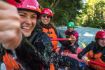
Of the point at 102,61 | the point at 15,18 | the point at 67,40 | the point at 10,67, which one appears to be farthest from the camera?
the point at 67,40

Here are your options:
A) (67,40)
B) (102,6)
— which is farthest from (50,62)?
(102,6)

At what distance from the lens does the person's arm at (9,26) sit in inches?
23.4

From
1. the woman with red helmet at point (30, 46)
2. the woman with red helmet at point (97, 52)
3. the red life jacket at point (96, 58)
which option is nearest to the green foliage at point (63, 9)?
the woman with red helmet at point (97, 52)

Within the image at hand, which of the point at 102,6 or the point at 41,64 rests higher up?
the point at 41,64

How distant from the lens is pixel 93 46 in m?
5.77

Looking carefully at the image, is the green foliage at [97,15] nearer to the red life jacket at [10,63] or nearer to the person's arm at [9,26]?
the red life jacket at [10,63]

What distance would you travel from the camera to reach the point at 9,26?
60 cm

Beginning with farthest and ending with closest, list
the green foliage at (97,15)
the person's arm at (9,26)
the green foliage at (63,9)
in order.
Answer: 1. the green foliage at (97,15)
2. the green foliage at (63,9)
3. the person's arm at (9,26)

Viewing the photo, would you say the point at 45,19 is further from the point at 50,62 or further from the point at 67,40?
the point at 50,62

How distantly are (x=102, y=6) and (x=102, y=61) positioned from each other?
1508cm

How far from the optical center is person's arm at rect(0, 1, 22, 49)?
1.95 ft

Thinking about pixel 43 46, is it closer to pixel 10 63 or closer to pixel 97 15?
pixel 10 63

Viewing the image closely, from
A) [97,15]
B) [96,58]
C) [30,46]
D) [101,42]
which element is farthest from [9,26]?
[97,15]

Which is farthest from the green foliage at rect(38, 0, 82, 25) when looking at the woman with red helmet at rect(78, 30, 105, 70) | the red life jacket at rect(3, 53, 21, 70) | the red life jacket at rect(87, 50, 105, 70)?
the red life jacket at rect(3, 53, 21, 70)
